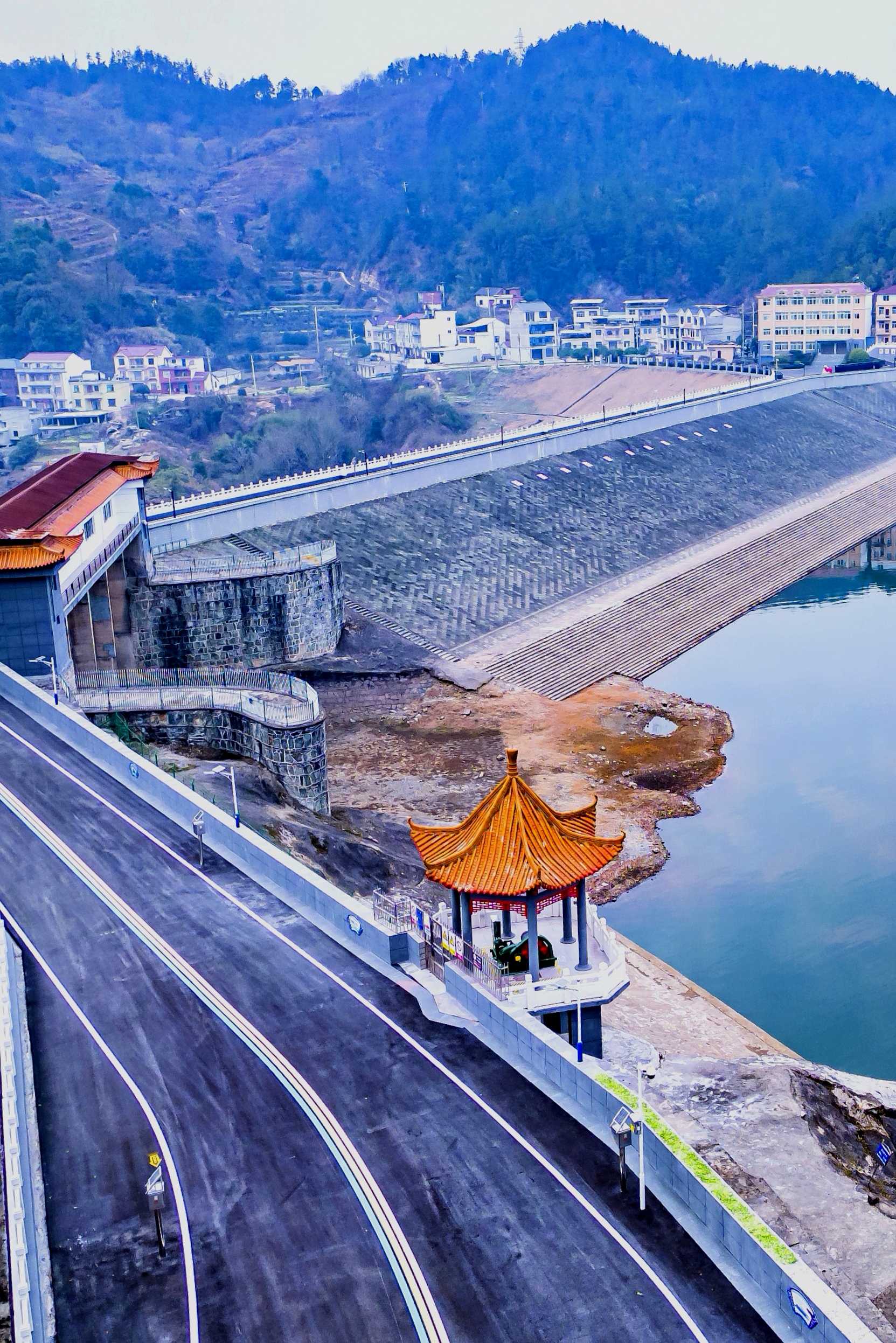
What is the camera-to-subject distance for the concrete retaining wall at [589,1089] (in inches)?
637

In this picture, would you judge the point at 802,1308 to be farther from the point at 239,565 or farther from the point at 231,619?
the point at 239,565

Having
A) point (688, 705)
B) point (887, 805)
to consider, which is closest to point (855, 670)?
point (688, 705)

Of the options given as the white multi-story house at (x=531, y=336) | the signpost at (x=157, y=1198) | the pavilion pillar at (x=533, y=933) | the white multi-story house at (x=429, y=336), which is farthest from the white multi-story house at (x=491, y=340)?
the signpost at (x=157, y=1198)

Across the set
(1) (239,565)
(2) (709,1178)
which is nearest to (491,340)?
(1) (239,565)

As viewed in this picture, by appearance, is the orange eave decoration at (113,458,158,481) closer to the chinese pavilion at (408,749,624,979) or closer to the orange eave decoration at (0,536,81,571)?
the orange eave decoration at (0,536,81,571)

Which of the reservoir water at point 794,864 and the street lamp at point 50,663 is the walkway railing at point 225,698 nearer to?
the street lamp at point 50,663

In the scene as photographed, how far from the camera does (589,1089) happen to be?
20.2m

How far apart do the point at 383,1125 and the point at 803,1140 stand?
7.58 m

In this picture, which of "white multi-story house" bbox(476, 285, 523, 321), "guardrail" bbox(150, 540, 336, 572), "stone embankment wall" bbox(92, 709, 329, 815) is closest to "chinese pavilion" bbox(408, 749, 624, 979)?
"stone embankment wall" bbox(92, 709, 329, 815)

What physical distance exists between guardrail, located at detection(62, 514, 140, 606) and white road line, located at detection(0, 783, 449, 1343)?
45.6ft

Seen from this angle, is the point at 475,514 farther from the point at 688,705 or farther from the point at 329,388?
the point at 329,388

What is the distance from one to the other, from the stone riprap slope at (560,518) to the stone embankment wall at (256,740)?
71.8 feet

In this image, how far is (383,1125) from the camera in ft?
66.4

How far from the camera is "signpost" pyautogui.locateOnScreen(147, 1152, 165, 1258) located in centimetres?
1770
